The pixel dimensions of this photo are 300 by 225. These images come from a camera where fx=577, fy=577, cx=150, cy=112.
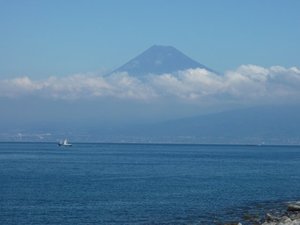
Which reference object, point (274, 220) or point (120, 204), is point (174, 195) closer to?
point (120, 204)

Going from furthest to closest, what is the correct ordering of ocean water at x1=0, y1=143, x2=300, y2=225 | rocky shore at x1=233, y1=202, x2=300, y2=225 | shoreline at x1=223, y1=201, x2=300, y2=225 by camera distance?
ocean water at x1=0, y1=143, x2=300, y2=225
shoreline at x1=223, y1=201, x2=300, y2=225
rocky shore at x1=233, y1=202, x2=300, y2=225

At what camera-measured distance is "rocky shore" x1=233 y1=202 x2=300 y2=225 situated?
31.9m

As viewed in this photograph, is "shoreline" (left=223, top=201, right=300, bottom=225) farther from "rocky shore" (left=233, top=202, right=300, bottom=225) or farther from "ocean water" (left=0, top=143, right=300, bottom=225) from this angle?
"ocean water" (left=0, top=143, right=300, bottom=225)

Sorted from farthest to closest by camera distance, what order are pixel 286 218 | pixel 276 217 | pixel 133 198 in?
pixel 133 198 → pixel 276 217 → pixel 286 218

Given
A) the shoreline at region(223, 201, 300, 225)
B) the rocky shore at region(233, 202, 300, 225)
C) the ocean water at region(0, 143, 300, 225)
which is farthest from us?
the ocean water at region(0, 143, 300, 225)

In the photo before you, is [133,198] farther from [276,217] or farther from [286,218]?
[286,218]

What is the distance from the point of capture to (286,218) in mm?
34500

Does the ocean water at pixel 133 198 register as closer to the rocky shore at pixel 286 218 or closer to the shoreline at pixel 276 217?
the shoreline at pixel 276 217

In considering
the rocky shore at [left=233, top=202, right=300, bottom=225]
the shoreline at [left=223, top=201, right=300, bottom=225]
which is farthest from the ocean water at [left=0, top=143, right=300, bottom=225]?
the rocky shore at [left=233, top=202, right=300, bottom=225]

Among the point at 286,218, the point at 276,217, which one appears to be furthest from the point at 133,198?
the point at 286,218

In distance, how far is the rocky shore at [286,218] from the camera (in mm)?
31881

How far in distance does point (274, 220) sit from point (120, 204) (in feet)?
44.5

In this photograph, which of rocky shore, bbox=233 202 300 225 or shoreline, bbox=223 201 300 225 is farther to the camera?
shoreline, bbox=223 201 300 225

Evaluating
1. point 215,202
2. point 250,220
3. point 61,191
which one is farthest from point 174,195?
point 250,220
